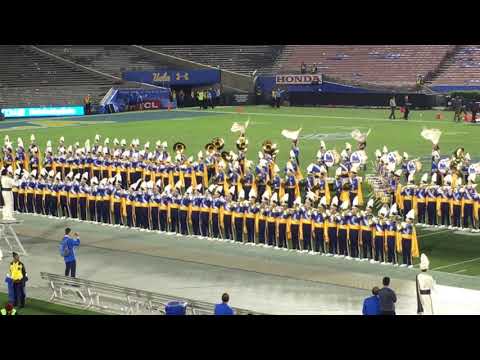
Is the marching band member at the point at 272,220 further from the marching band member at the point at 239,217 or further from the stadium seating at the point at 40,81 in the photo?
the stadium seating at the point at 40,81

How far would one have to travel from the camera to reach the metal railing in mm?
17328

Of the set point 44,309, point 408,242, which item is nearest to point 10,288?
point 44,309

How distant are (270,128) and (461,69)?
16.9 meters

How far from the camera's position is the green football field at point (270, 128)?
125 feet

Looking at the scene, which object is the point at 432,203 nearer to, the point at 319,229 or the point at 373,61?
the point at 319,229

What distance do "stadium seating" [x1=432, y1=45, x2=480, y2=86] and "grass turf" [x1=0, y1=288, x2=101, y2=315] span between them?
1599 inches

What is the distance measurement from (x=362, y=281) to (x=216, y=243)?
479cm

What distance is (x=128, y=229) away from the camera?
25.7 metres

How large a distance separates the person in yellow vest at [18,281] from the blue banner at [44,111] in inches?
1399

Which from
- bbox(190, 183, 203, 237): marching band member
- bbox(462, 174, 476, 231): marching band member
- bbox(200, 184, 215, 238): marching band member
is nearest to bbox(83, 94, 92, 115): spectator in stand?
bbox(190, 183, 203, 237): marching band member

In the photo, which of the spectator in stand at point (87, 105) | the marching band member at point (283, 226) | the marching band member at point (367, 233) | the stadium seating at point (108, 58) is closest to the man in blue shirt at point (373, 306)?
the marching band member at point (367, 233)

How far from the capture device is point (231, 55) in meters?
66.2
